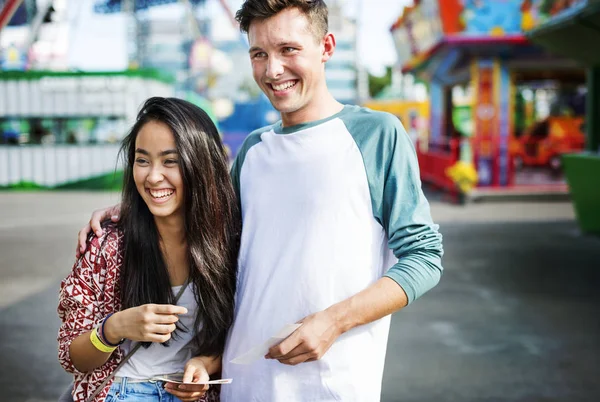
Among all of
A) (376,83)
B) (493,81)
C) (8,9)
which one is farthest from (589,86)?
(376,83)

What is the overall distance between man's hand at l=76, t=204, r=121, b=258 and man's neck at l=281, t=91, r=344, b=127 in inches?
21.0

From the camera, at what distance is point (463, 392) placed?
4.29m

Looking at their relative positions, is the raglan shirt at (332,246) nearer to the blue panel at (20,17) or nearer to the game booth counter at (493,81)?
the game booth counter at (493,81)

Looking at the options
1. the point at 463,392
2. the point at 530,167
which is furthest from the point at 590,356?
the point at 530,167

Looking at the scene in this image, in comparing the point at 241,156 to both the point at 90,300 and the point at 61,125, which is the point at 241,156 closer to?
the point at 90,300

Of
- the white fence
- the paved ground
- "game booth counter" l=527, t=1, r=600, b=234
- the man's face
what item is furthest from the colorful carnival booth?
the man's face

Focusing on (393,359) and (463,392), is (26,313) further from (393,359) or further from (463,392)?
(463,392)

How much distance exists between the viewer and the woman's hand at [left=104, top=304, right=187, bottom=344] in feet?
5.76

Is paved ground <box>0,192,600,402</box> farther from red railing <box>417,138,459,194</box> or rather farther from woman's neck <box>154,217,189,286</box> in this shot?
red railing <box>417,138,459,194</box>

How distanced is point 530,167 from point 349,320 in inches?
674

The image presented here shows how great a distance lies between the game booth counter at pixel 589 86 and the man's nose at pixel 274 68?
7101 millimetres

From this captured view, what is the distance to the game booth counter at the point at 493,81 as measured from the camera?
563 inches

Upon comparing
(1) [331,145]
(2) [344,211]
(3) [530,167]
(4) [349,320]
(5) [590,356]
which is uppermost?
(1) [331,145]

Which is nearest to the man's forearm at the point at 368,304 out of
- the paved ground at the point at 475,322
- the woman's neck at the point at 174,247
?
the woman's neck at the point at 174,247
